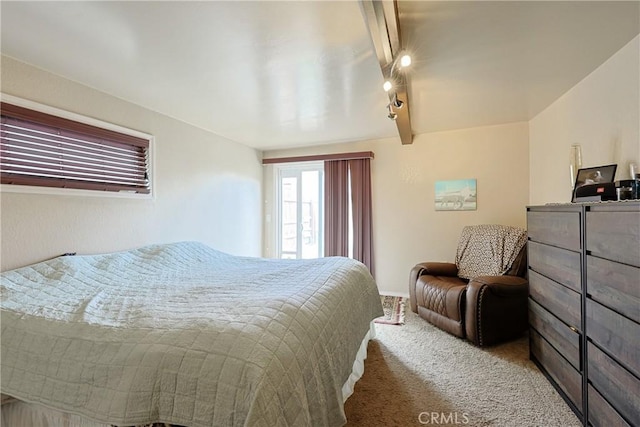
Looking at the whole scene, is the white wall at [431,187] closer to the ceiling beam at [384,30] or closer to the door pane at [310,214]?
the door pane at [310,214]

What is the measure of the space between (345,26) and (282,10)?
374 mm

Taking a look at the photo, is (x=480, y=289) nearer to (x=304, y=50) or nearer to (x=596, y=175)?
(x=596, y=175)

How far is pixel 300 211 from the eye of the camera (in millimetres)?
4777

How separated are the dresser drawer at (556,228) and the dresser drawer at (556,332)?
511mm

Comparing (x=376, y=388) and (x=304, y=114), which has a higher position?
(x=304, y=114)

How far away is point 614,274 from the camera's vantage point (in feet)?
4.39

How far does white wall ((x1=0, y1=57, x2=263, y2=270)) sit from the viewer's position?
2.00 m

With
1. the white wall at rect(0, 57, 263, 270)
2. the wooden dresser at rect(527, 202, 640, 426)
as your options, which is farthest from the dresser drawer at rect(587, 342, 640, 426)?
the white wall at rect(0, 57, 263, 270)

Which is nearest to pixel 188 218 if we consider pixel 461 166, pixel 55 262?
pixel 55 262

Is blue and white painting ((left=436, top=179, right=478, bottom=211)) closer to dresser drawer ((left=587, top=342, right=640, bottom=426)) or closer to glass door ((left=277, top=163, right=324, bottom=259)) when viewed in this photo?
glass door ((left=277, top=163, right=324, bottom=259))

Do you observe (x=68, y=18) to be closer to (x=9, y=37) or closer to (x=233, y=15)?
(x=9, y=37)

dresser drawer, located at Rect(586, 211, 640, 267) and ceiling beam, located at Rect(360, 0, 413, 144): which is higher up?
ceiling beam, located at Rect(360, 0, 413, 144)

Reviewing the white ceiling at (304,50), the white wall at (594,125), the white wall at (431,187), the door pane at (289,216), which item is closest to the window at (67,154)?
the white ceiling at (304,50)

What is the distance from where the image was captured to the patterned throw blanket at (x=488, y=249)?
3.00 metres
